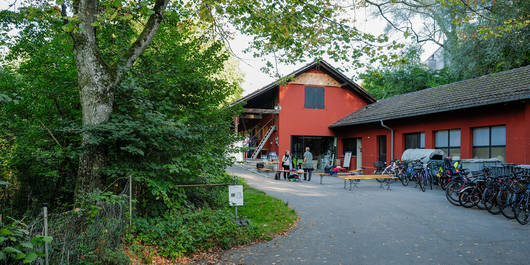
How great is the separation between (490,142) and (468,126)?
1.12m

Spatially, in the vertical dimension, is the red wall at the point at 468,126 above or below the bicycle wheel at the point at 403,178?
above

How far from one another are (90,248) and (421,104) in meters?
17.6

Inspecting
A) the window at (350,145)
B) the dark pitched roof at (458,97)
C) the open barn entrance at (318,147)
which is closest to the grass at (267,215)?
the dark pitched roof at (458,97)

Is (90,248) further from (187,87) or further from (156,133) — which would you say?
(187,87)

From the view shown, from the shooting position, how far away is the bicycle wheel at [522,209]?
774 centimetres

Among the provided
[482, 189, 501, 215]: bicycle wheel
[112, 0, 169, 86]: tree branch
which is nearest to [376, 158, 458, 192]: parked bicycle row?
[482, 189, 501, 215]: bicycle wheel

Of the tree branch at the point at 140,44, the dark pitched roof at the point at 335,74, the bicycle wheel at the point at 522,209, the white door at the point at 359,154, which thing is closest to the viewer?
the tree branch at the point at 140,44

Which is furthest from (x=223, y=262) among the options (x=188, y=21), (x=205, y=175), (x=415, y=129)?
(x=415, y=129)

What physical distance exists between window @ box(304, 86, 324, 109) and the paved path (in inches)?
596

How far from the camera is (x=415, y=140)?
1878cm

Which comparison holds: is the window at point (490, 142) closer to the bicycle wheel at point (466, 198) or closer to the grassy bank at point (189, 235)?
the bicycle wheel at point (466, 198)

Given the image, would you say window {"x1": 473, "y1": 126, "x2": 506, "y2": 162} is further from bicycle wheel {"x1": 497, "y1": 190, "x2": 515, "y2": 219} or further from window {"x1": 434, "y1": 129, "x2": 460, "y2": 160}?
bicycle wheel {"x1": 497, "y1": 190, "x2": 515, "y2": 219}

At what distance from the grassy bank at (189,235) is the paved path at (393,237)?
30 centimetres

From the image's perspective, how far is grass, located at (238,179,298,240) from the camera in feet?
23.2
